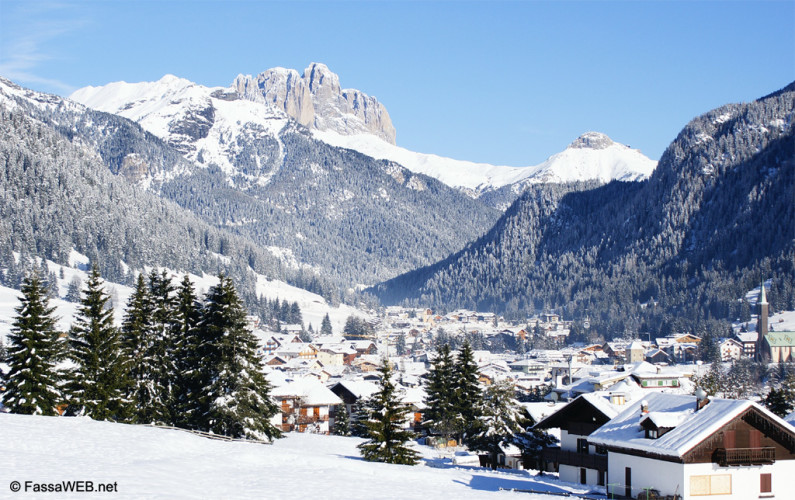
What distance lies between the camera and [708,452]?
38.9 metres

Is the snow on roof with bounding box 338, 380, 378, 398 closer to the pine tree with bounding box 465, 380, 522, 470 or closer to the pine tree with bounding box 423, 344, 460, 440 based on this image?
the pine tree with bounding box 423, 344, 460, 440

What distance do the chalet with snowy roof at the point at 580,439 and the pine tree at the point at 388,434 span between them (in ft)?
30.8

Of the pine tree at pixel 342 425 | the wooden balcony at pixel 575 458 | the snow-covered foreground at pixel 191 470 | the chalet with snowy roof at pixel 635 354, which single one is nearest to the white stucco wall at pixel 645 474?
the snow-covered foreground at pixel 191 470

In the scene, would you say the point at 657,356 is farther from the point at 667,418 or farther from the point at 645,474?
the point at 645,474

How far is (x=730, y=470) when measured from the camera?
39.2 m

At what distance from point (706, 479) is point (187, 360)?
26161 mm

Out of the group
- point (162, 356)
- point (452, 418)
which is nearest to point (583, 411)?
point (452, 418)

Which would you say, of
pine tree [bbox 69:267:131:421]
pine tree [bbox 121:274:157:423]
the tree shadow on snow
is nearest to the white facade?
the tree shadow on snow

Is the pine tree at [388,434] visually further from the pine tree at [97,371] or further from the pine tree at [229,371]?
the pine tree at [97,371]

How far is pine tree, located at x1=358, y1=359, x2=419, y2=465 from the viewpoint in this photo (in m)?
47.1

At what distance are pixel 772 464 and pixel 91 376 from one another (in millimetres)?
31914

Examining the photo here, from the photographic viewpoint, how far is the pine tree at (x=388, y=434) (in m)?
47.1

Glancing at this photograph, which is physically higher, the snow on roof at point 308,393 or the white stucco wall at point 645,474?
the snow on roof at point 308,393

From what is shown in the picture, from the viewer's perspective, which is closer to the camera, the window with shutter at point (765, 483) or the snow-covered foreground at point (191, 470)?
the snow-covered foreground at point (191, 470)
